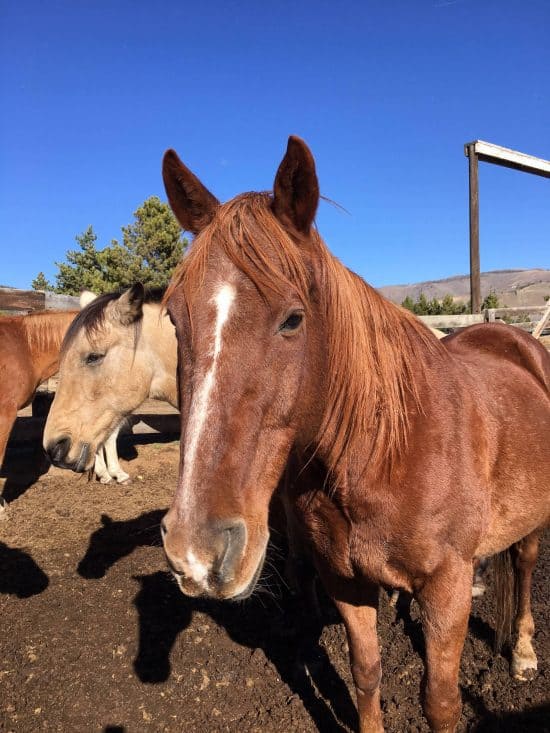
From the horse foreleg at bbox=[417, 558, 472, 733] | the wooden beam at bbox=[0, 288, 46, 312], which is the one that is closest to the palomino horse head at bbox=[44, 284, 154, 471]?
the horse foreleg at bbox=[417, 558, 472, 733]

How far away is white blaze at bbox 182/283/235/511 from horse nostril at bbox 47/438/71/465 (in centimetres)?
300

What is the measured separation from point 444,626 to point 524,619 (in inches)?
63.9

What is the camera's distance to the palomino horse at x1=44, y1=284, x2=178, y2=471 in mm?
3891

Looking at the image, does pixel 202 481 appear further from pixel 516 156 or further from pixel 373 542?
pixel 516 156

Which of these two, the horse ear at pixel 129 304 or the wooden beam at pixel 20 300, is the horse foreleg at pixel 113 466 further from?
the horse ear at pixel 129 304

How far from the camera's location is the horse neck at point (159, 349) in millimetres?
4426

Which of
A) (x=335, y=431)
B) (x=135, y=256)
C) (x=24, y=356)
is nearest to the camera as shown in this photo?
(x=335, y=431)

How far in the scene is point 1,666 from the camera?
2.92 metres

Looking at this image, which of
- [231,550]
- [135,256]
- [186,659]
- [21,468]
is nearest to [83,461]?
[186,659]

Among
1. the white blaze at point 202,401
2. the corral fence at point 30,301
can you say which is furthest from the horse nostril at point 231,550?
the corral fence at point 30,301

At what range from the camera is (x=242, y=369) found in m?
1.27

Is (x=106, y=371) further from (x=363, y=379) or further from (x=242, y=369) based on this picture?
(x=242, y=369)

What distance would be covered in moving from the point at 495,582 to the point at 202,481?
2.65 metres

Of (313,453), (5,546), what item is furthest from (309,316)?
(5,546)
